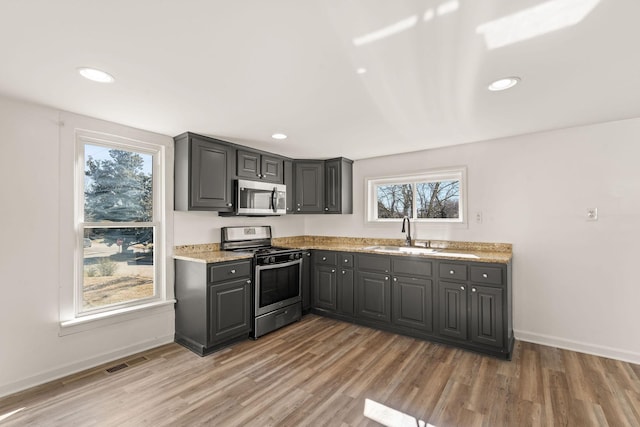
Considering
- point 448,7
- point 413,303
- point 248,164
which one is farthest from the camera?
point 248,164

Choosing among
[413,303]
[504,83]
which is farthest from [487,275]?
[504,83]

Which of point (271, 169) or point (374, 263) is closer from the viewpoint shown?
point (374, 263)

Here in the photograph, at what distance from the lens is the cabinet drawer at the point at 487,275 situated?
2865 mm

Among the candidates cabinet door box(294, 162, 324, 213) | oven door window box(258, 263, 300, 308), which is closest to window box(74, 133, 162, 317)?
oven door window box(258, 263, 300, 308)

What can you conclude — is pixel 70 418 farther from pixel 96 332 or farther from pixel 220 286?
pixel 220 286

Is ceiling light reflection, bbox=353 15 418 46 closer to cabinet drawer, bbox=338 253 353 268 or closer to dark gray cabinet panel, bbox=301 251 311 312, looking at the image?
cabinet drawer, bbox=338 253 353 268

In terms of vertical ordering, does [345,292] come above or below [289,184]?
below

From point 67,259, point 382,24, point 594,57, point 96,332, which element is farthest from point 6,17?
point 594,57

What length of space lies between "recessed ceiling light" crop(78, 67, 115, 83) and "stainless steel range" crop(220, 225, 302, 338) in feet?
6.88

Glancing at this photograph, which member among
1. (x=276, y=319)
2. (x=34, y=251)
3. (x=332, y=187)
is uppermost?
(x=332, y=187)

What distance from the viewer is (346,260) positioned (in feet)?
12.8

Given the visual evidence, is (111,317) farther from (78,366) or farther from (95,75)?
(95,75)

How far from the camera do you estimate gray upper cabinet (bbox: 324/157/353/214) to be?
4426mm

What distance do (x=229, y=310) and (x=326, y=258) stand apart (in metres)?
1.48
